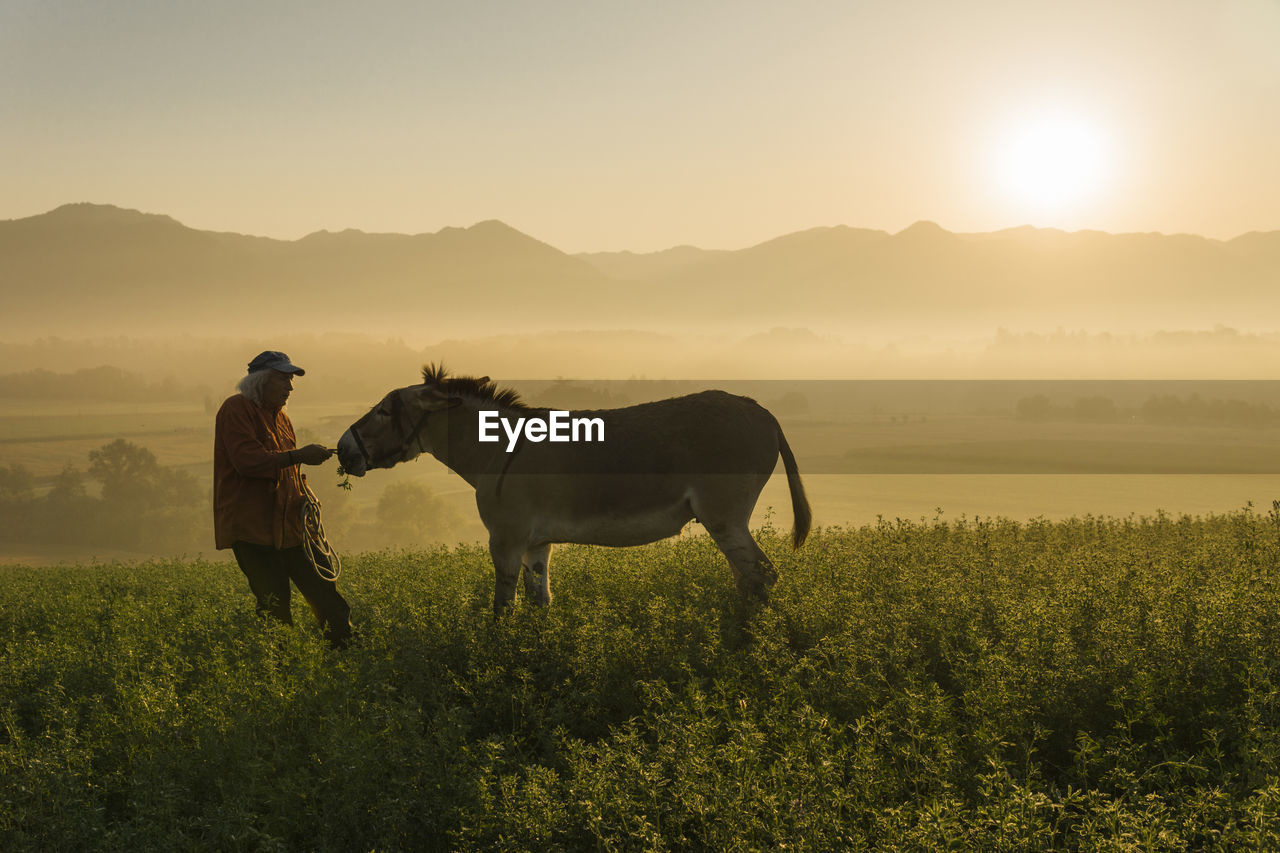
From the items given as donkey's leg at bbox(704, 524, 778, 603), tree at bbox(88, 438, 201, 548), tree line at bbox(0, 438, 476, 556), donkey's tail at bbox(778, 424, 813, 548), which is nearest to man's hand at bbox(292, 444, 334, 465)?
donkey's leg at bbox(704, 524, 778, 603)

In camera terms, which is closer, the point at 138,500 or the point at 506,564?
the point at 506,564

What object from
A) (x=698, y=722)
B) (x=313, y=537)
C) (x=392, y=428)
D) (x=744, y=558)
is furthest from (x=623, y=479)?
(x=698, y=722)

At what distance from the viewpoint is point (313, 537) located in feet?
28.0

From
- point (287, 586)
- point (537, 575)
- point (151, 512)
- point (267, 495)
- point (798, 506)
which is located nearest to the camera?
point (267, 495)

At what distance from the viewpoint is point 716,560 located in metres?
11.1

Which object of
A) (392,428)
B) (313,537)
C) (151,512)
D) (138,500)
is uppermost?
(392,428)

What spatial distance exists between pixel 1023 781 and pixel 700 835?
87.7 inches

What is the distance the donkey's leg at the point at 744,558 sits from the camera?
28.3ft

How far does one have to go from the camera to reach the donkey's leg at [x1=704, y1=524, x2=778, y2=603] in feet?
28.3

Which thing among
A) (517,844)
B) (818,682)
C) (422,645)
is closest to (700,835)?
(517,844)

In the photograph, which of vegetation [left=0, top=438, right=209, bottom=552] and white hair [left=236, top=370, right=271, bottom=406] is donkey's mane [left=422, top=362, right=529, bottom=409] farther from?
vegetation [left=0, top=438, right=209, bottom=552]

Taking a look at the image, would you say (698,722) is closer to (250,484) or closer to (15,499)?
(250,484)

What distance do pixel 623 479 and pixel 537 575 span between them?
1.56 m

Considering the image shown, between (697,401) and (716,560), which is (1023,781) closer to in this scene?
(697,401)
